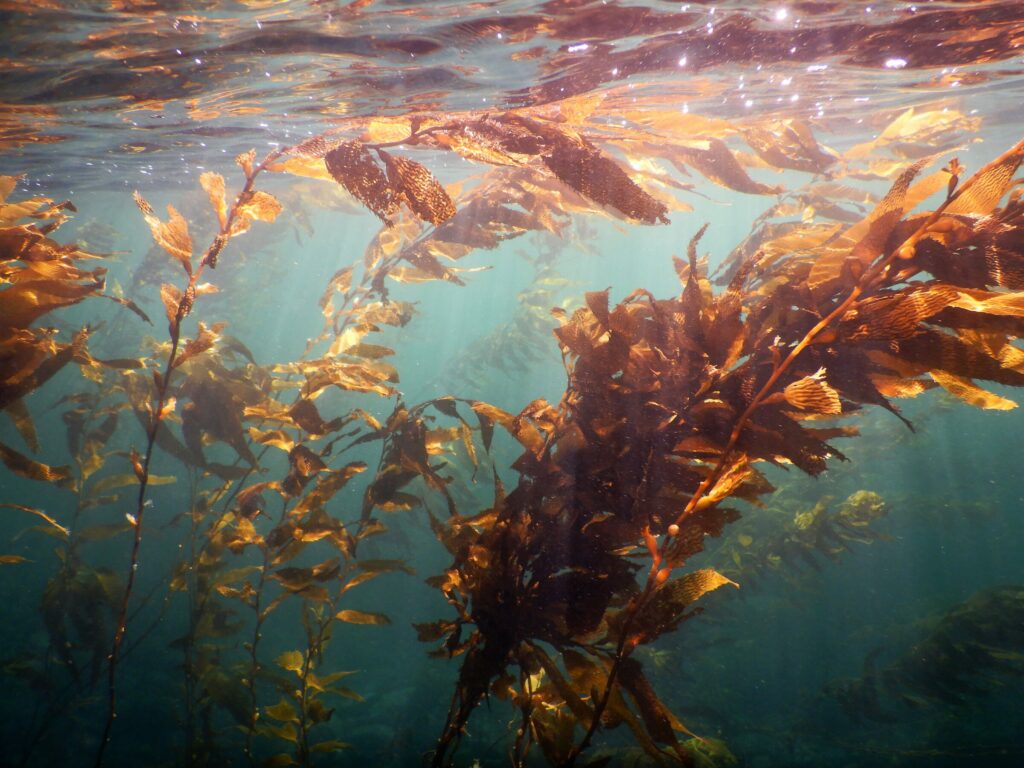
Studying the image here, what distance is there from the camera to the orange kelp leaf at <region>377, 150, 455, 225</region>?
1.96m

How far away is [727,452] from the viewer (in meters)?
1.51

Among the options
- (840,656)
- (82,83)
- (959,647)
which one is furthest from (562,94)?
(840,656)

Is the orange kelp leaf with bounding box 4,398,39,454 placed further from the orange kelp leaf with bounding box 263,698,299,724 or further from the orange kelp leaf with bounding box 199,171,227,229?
the orange kelp leaf with bounding box 263,698,299,724

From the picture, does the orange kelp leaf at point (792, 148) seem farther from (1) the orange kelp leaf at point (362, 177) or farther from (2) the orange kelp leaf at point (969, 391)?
(1) the orange kelp leaf at point (362, 177)

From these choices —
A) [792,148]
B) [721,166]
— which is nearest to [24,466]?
[721,166]

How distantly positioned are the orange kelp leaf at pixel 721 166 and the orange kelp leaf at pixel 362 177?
9.14 feet

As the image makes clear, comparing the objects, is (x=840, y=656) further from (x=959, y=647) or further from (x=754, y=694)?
(x=959, y=647)

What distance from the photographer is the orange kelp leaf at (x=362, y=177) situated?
6.51ft

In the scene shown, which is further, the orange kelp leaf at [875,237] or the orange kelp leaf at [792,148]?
the orange kelp leaf at [792,148]

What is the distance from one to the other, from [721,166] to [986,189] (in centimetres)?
223

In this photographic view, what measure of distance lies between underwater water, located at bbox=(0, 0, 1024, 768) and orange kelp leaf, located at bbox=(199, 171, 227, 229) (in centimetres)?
7

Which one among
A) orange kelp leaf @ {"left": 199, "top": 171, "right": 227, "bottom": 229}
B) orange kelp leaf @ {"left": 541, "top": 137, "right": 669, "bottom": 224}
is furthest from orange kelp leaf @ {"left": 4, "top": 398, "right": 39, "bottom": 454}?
orange kelp leaf @ {"left": 541, "top": 137, "right": 669, "bottom": 224}

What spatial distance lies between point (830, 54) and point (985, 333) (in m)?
7.38

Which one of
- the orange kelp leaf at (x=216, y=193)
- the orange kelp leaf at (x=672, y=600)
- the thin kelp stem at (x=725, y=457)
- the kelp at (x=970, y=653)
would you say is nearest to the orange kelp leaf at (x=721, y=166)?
the thin kelp stem at (x=725, y=457)
